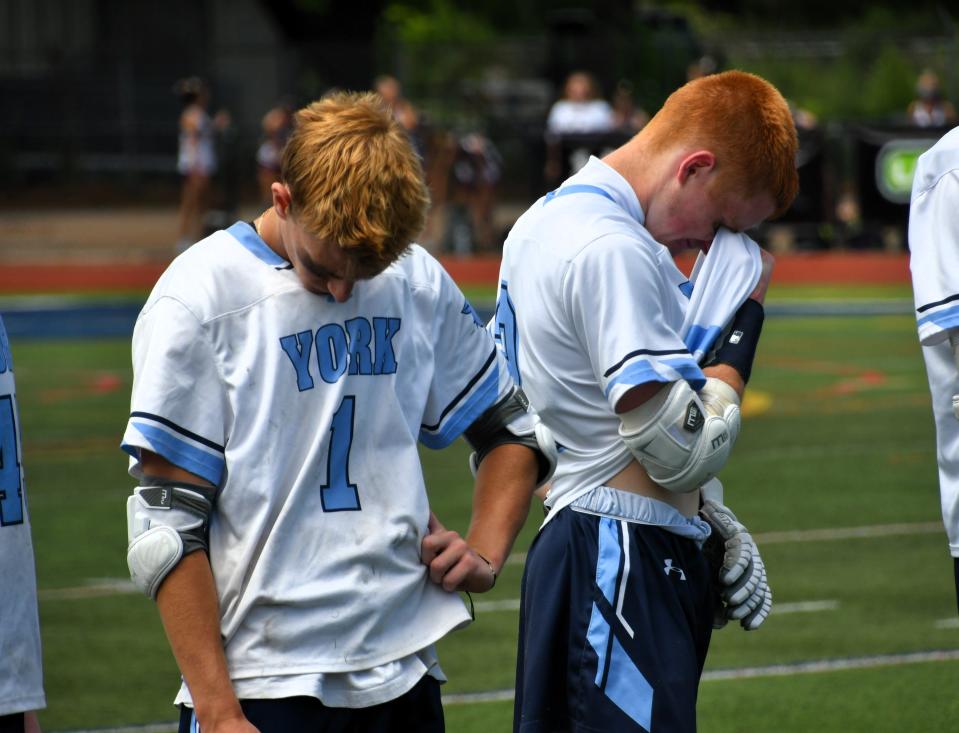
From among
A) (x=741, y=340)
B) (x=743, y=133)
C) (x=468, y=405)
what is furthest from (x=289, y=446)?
(x=743, y=133)

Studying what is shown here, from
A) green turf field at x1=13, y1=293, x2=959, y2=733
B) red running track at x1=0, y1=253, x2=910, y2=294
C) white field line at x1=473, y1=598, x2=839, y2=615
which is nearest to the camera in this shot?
green turf field at x1=13, y1=293, x2=959, y2=733

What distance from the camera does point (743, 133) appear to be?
11.2 feet

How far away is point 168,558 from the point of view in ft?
9.55

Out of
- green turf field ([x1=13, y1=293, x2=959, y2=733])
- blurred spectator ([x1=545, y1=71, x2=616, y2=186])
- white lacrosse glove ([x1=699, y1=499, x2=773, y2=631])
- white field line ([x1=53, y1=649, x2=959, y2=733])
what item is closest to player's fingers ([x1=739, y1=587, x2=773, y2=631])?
white lacrosse glove ([x1=699, y1=499, x2=773, y2=631])

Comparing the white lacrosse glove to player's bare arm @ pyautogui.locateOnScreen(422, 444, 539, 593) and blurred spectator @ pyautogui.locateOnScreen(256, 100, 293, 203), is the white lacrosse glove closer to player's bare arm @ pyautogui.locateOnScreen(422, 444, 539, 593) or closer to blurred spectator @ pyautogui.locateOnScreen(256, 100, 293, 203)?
player's bare arm @ pyautogui.locateOnScreen(422, 444, 539, 593)

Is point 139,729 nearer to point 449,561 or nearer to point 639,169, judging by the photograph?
point 449,561

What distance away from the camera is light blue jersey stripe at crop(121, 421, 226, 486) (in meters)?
2.93

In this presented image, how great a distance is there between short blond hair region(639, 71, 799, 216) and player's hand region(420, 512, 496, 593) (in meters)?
0.93

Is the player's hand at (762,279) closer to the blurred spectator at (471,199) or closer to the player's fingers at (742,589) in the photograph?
the player's fingers at (742,589)

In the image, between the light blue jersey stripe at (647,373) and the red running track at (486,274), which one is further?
the red running track at (486,274)

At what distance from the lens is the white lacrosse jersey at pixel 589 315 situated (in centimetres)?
330

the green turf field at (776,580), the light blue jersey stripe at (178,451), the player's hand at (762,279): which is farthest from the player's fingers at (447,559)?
the green turf field at (776,580)

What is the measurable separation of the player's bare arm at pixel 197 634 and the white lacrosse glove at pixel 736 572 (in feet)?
3.95

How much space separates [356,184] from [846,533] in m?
6.48
